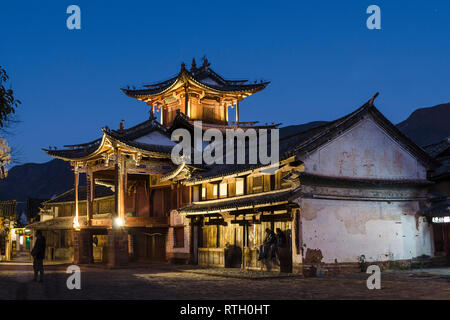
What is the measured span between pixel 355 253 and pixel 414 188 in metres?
4.80

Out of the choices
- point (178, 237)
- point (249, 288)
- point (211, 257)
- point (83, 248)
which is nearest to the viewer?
point (249, 288)

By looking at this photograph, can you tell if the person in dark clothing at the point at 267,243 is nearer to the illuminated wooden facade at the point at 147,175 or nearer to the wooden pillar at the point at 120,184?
the illuminated wooden facade at the point at 147,175

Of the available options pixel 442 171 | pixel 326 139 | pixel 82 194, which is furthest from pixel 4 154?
pixel 82 194

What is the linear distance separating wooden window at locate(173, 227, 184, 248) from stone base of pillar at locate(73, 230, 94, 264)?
601 centimetres

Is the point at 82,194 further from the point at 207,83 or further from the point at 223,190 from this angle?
the point at 223,190

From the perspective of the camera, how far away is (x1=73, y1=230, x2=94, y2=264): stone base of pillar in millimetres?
32469

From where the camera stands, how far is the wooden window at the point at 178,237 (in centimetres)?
3084

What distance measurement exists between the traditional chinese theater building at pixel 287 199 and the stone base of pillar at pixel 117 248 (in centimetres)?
6

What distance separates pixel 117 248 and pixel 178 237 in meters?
4.29

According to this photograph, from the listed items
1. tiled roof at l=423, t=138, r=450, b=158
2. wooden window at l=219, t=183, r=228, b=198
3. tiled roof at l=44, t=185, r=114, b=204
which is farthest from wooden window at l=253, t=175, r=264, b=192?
tiled roof at l=44, t=185, r=114, b=204

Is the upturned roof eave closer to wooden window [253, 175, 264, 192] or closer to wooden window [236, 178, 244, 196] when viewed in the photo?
wooden window [236, 178, 244, 196]

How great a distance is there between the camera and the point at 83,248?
32781 mm

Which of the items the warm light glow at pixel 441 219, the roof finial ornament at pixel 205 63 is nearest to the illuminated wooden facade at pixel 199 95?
the roof finial ornament at pixel 205 63
